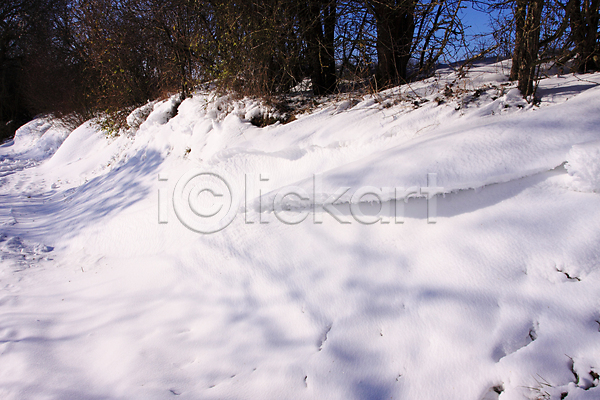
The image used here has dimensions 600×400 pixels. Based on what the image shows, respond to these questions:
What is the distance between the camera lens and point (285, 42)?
4816 mm

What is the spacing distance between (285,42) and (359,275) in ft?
12.7

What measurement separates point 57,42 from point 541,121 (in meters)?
19.2

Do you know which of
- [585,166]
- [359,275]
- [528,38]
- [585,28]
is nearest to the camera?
[585,166]

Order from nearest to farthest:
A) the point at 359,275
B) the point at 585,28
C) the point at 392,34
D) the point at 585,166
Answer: the point at 585,166
the point at 359,275
the point at 585,28
the point at 392,34

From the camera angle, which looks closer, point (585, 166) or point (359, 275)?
point (585, 166)

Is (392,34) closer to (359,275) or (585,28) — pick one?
(585,28)

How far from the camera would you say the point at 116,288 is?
9.17 feet

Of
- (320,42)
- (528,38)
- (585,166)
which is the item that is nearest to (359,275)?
(585,166)

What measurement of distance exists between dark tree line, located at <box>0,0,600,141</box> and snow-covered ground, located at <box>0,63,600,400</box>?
531mm

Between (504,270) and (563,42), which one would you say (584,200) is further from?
(563,42)

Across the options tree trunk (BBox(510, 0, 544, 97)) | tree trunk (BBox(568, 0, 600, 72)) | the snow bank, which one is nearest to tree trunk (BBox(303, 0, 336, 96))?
tree trunk (BBox(510, 0, 544, 97))

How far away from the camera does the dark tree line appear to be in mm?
3275

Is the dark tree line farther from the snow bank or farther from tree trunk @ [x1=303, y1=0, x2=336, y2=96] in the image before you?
the snow bank

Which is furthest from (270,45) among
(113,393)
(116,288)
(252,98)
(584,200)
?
(113,393)
